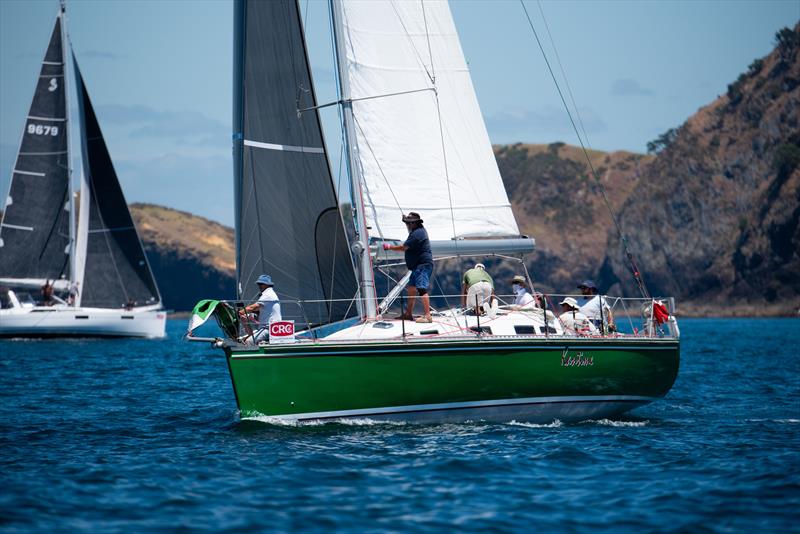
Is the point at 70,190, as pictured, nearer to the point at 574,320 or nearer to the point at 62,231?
the point at 62,231

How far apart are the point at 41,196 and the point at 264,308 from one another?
111ft

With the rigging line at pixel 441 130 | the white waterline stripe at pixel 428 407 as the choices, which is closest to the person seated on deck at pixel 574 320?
the white waterline stripe at pixel 428 407

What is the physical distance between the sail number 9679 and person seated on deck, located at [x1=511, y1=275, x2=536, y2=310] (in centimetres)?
3402

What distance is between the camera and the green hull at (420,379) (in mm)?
13883

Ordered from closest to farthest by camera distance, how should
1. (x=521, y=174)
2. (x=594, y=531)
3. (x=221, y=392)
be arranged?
(x=594, y=531) → (x=221, y=392) → (x=521, y=174)

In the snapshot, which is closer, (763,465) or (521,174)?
(763,465)

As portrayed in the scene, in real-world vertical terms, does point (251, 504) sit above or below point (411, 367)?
below

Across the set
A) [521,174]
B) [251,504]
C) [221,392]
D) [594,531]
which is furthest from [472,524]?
[521,174]

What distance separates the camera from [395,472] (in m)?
11.3

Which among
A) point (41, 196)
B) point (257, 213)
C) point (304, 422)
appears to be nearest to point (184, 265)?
point (41, 196)

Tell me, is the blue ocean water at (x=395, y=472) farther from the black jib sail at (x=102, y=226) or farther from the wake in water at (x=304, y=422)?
the black jib sail at (x=102, y=226)

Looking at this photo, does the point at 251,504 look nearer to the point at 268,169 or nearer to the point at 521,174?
the point at 268,169

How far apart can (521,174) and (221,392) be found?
143 meters

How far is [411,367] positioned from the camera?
46.1ft
